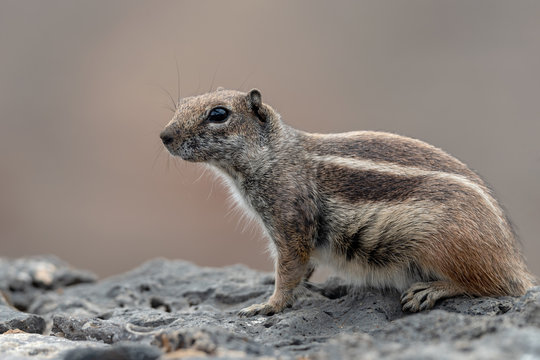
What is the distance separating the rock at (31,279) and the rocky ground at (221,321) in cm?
1

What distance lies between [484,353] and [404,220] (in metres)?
2.16

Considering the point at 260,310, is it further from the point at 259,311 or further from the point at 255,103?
the point at 255,103

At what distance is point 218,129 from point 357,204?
1.26 meters

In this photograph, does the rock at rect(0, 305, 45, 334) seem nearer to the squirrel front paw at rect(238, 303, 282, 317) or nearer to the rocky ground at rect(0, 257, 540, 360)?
the rocky ground at rect(0, 257, 540, 360)

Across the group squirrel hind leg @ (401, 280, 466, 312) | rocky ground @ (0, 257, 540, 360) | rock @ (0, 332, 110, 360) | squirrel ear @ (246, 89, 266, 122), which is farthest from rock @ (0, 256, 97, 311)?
squirrel hind leg @ (401, 280, 466, 312)

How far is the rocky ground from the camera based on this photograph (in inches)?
103

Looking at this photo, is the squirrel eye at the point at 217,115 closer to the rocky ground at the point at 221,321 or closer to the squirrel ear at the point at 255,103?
the squirrel ear at the point at 255,103

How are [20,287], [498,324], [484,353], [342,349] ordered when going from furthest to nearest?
[20,287]
[498,324]
[342,349]
[484,353]

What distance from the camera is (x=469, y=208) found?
13.9 feet

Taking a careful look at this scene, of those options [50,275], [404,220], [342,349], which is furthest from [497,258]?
[50,275]

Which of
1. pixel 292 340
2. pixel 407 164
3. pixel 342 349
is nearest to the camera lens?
pixel 342 349

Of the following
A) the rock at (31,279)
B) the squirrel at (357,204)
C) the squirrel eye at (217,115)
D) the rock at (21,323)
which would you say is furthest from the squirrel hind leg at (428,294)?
the rock at (31,279)

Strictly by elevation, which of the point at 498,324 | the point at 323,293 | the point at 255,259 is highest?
the point at 498,324

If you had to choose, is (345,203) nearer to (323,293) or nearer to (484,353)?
(323,293)
